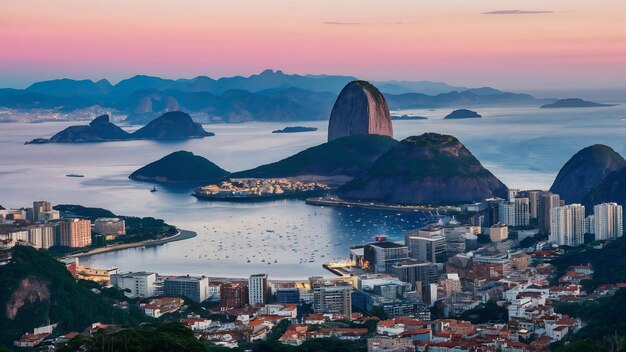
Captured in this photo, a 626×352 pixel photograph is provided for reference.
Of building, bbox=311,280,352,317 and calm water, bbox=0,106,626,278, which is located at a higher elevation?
calm water, bbox=0,106,626,278

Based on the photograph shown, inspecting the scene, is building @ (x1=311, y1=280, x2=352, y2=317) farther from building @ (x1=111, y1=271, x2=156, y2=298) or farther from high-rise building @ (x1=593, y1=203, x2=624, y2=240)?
high-rise building @ (x1=593, y1=203, x2=624, y2=240)

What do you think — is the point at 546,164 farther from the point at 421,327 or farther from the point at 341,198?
the point at 421,327

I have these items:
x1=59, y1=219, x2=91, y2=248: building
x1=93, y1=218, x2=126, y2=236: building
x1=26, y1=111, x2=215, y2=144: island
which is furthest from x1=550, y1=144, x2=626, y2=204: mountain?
x1=26, y1=111, x2=215, y2=144: island

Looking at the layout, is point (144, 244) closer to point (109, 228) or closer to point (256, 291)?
point (109, 228)

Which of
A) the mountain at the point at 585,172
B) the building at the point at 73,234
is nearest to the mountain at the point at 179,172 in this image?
the mountain at the point at 585,172

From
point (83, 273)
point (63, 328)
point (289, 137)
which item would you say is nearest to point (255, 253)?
point (83, 273)

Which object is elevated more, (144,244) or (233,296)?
(144,244)

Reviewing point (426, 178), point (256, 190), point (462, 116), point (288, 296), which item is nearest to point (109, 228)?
point (288, 296)
